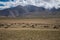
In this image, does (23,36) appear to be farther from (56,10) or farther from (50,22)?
(56,10)

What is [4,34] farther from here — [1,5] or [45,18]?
[45,18]

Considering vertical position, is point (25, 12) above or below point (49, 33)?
above

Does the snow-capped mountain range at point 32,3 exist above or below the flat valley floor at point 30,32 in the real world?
above

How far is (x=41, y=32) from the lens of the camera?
1.37 meters

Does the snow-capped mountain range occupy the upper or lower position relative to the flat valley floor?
upper

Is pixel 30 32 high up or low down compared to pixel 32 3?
down

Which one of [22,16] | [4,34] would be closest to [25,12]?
[22,16]

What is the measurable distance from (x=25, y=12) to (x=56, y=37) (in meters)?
0.39

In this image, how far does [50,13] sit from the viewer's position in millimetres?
1377

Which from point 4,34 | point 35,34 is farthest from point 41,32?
point 4,34

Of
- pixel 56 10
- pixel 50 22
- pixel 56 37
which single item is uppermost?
pixel 56 10

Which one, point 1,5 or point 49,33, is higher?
point 1,5

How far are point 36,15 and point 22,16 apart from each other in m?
0.14

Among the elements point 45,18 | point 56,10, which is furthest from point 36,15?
point 56,10
